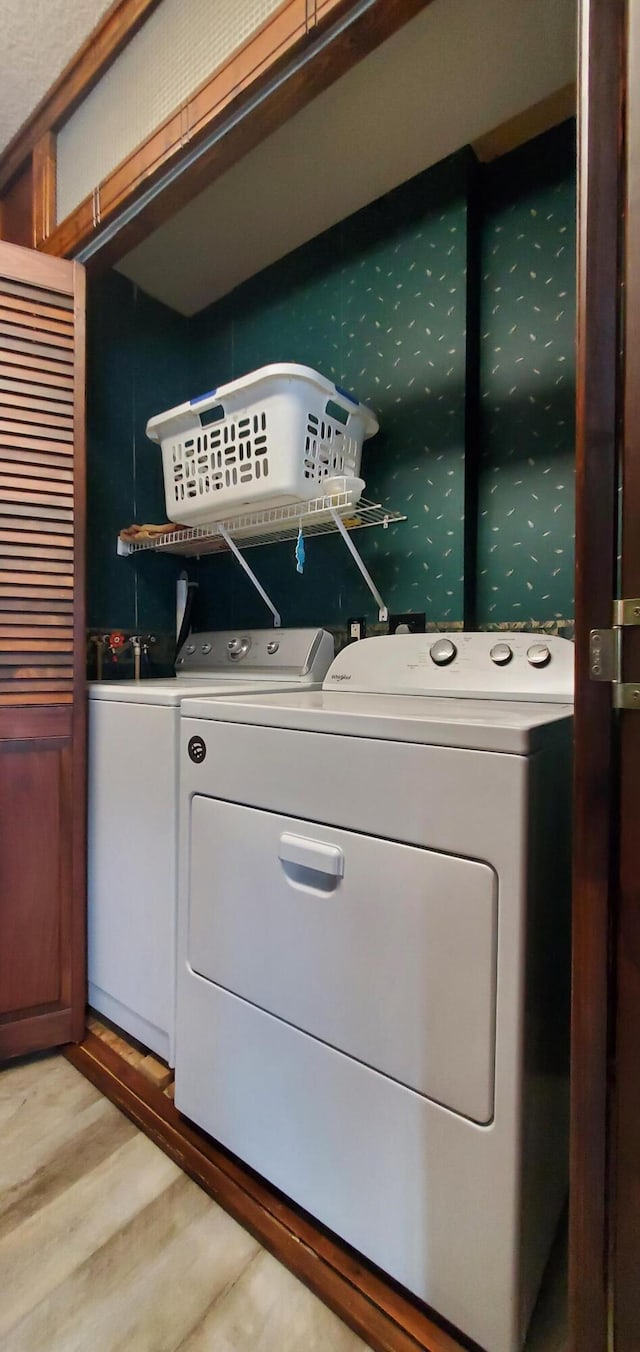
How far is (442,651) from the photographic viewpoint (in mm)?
1373

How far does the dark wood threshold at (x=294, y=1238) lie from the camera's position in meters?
0.85

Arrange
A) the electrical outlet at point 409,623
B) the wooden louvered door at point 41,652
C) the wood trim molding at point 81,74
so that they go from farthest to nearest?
1. the electrical outlet at point 409,623
2. the wooden louvered door at point 41,652
3. the wood trim molding at point 81,74

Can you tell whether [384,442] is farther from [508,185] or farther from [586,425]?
[586,425]

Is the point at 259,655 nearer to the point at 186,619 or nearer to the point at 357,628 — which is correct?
the point at 357,628

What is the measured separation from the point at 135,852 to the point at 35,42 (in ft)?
6.53

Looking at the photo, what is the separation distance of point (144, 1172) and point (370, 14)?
6.95 feet

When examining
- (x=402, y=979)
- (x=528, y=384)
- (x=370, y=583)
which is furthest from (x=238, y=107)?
(x=402, y=979)

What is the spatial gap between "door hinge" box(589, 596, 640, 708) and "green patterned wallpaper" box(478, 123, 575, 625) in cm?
89

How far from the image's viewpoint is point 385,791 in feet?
2.80

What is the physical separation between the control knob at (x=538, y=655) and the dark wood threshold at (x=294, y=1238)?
110 cm

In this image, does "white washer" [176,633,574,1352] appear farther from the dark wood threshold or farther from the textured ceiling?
the textured ceiling

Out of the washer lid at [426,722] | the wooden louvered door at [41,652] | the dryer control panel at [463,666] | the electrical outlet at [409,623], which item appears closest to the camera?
the washer lid at [426,722]

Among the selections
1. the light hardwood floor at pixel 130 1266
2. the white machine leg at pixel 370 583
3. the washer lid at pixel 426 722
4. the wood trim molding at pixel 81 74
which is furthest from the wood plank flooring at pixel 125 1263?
the wood trim molding at pixel 81 74

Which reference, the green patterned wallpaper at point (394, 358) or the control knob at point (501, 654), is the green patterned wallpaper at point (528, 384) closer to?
the green patterned wallpaper at point (394, 358)
